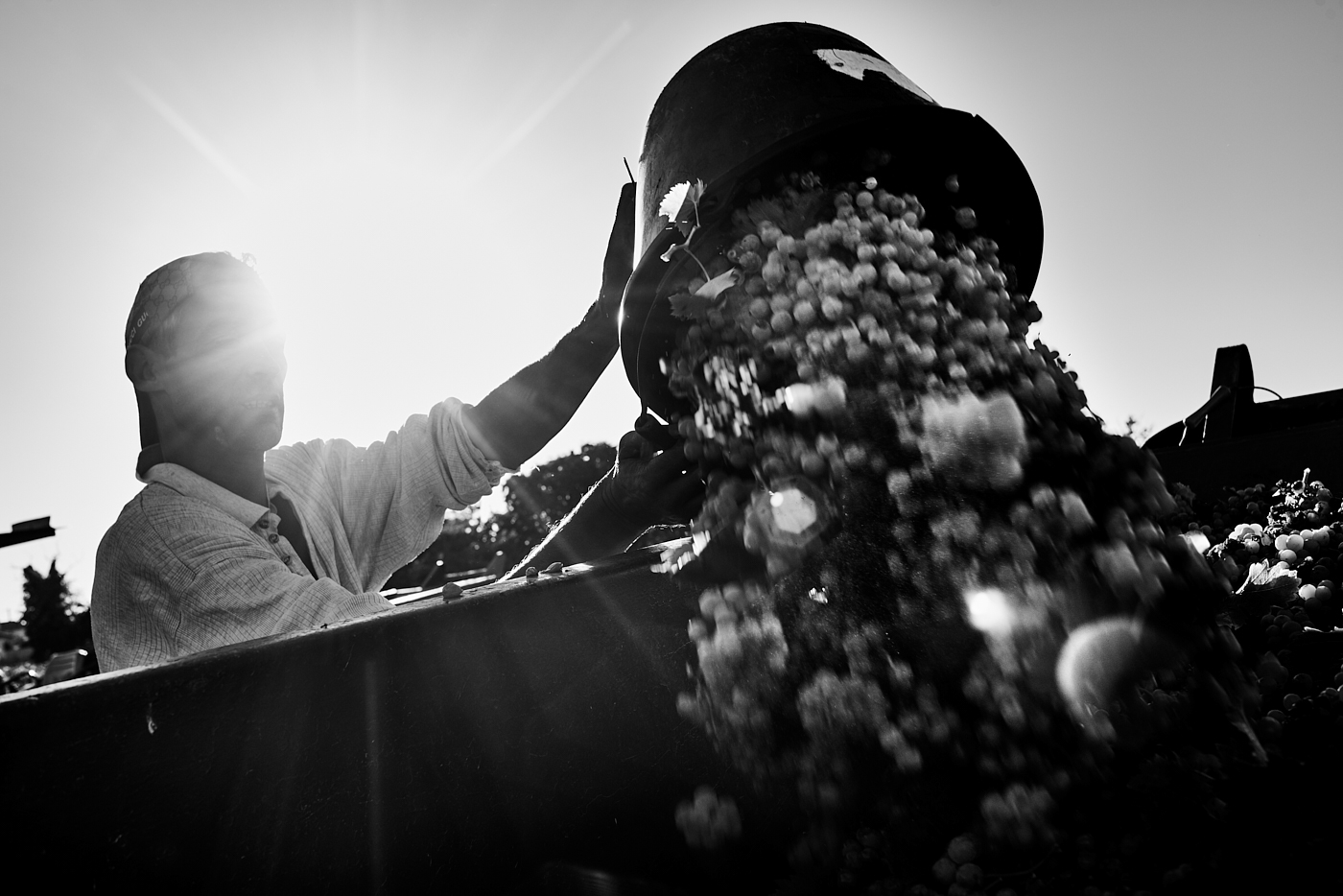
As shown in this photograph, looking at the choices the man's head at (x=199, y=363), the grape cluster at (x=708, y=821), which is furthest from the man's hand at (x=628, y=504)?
the man's head at (x=199, y=363)

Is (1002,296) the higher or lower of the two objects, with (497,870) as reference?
higher

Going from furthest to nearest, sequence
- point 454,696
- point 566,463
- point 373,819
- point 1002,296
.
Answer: point 566,463
point 1002,296
point 454,696
point 373,819

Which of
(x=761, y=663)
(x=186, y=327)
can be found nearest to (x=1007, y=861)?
(x=761, y=663)

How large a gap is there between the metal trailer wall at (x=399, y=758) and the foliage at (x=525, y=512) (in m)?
26.9

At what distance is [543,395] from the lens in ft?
9.18

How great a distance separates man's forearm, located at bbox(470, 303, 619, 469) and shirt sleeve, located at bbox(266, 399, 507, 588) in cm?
8

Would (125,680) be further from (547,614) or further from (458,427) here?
(458,427)

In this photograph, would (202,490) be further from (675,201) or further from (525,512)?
(525,512)

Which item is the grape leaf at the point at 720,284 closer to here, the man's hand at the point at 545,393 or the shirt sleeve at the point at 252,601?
the man's hand at the point at 545,393

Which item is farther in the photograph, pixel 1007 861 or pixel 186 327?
pixel 186 327

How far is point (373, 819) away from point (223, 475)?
1.58 metres

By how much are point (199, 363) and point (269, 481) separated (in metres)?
0.48

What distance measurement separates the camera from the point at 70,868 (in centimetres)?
96

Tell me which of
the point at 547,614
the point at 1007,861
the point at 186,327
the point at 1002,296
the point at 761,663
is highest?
the point at 186,327
